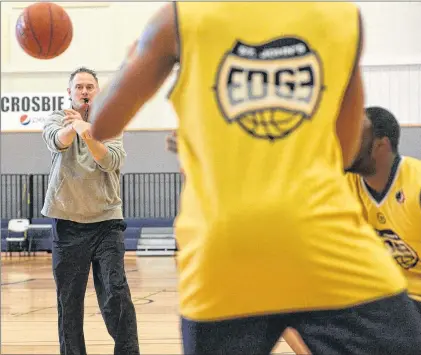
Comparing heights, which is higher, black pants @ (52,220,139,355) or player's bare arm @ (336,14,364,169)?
player's bare arm @ (336,14,364,169)

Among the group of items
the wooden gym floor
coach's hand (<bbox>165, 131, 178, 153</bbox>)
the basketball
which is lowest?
the wooden gym floor

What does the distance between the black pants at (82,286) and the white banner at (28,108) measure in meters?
11.0

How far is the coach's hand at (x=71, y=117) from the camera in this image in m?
3.61

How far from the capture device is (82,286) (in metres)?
3.71

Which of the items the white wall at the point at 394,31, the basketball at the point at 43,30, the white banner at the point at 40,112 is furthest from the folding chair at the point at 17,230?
the basketball at the point at 43,30

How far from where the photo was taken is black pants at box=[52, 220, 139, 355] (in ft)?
12.1

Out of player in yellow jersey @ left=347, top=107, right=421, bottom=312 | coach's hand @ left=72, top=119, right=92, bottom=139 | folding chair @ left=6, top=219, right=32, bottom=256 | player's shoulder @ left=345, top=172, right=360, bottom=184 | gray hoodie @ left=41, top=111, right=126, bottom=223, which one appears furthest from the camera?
folding chair @ left=6, top=219, right=32, bottom=256

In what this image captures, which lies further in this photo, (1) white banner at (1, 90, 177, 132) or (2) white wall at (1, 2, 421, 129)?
(1) white banner at (1, 90, 177, 132)

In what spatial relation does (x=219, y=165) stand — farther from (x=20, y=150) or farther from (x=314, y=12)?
→ (x=20, y=150)

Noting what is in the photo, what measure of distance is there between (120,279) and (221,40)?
2444mm

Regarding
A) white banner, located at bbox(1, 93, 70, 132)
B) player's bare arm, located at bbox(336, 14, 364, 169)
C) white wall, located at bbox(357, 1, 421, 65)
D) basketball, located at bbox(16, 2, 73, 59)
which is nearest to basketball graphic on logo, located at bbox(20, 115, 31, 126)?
white banner, located at bbox(1, 93, 70, 132)

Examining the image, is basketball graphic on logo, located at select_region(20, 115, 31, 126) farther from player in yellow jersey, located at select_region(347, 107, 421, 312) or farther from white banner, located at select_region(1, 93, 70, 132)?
player in yellow jersey, located at select_region(347, 107, 421, 312)

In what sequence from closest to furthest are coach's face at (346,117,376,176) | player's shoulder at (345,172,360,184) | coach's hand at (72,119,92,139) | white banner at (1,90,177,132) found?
1. coach's face at (346,117,376,176)
2. player's shoulder at (345,172,360,184)
3. coach's hand at (72,119,92,139)
4. white banner at (1,90,177,132)

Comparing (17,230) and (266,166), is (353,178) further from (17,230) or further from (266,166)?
(17,230)
